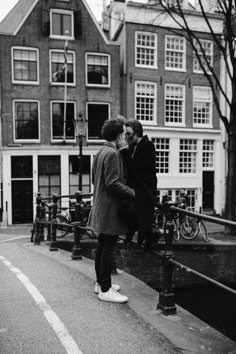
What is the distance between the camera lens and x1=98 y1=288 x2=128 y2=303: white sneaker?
3865 mm

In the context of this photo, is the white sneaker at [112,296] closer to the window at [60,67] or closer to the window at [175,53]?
the window at [60,67]

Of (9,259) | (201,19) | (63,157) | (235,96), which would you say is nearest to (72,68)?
(63,157)

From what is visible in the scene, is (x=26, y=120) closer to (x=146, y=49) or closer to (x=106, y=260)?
(x=146, y=49)

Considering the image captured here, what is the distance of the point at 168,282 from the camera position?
12.0 ft

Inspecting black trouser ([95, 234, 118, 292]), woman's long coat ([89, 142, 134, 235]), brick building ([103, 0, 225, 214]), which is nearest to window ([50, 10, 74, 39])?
brick building ([103, 0, 225, 214])

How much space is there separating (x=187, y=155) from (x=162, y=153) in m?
1.81

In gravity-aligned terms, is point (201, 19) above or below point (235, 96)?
above

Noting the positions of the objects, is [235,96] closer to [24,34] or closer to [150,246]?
[150,246]

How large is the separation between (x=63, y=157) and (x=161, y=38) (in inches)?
381

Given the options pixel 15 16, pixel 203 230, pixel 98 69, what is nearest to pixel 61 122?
pixel 98 69

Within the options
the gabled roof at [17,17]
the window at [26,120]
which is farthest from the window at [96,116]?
the gabled roof at [17,17]

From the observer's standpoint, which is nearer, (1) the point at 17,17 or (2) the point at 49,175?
(2) the point at 49,175

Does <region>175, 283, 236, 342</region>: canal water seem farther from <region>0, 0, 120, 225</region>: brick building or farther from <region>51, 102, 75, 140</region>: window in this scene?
<region>51, 102, 75, 140</region>: window

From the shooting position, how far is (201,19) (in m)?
26.6
